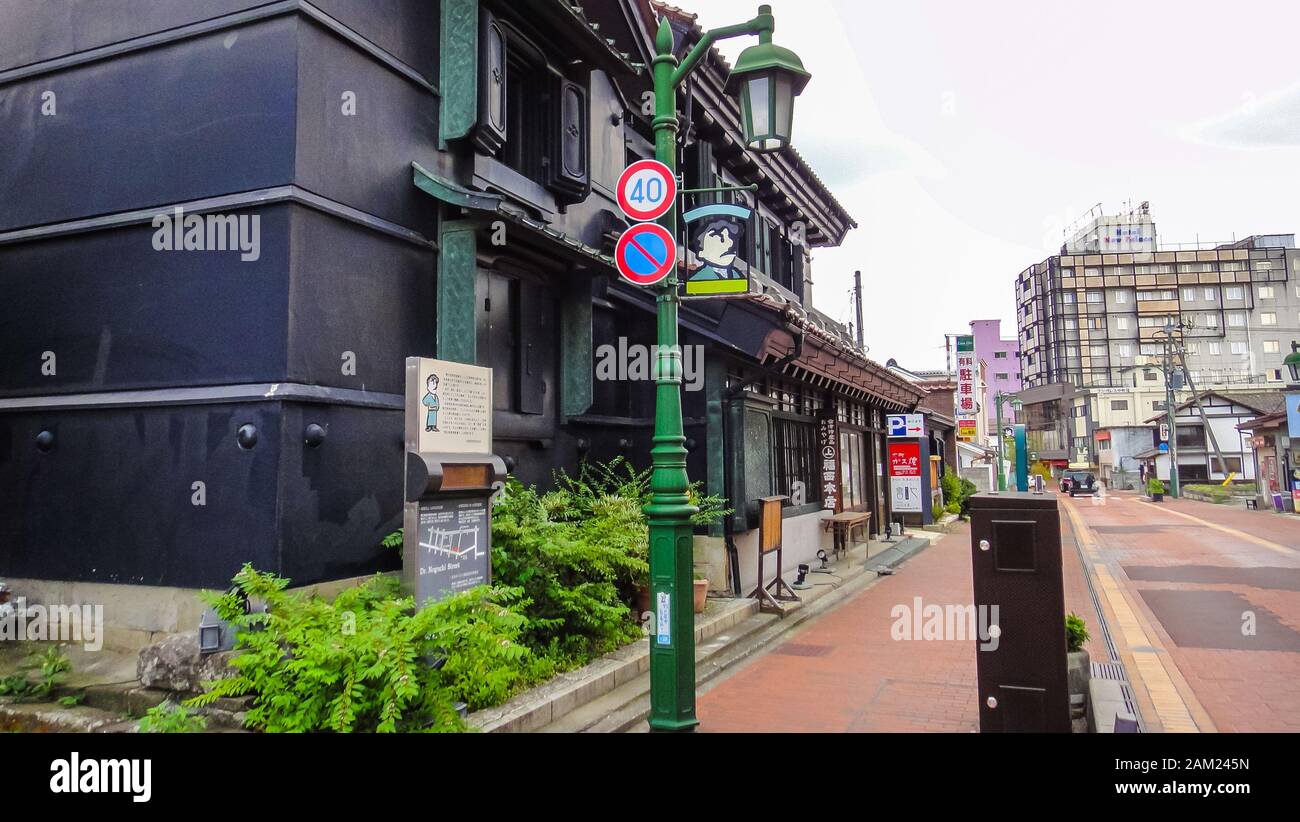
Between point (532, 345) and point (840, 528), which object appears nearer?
point (532, 345)

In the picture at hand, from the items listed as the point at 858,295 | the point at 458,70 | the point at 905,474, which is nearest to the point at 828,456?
the point at 905,474

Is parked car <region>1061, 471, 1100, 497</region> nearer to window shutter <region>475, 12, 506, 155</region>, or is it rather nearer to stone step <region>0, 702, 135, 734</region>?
window shutter <region>475, 12, 506, 155</region>

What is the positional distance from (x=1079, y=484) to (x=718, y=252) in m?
58.3

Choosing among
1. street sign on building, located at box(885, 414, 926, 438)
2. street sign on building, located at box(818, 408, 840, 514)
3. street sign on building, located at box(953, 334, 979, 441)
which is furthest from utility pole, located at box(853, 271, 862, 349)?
street sign on building, located at box(818, 408, 840, 514)

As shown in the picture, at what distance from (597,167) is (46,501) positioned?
8.05m

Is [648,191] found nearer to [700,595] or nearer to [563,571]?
[563,571]

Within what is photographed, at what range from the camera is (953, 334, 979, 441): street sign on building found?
2923 centimetres

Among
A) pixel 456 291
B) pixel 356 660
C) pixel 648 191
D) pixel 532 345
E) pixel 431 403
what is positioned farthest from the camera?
pixel 532 345

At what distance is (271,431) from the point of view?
21.3ft

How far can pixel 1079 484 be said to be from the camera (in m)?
56.3

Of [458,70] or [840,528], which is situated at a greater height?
[458,70]

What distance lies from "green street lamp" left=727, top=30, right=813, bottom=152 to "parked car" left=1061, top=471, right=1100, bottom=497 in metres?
57.2
